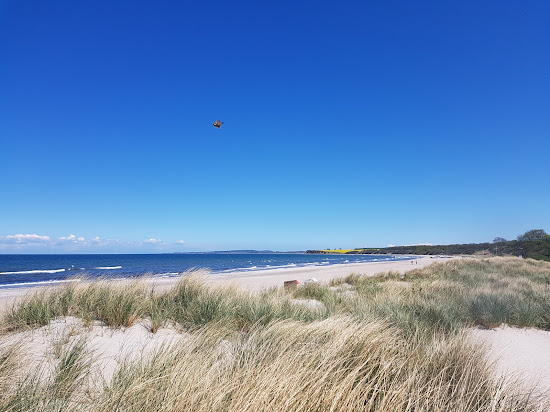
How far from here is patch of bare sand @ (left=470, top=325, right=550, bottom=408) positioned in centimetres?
363

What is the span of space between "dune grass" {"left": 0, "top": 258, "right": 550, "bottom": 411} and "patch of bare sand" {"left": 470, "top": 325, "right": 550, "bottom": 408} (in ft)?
1.68

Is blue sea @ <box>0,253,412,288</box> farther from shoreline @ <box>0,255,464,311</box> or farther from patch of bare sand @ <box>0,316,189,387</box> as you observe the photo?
patch of bare sand @ <box>0,316,189,387</box>

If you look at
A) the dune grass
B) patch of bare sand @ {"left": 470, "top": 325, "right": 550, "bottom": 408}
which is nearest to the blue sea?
the dune grass

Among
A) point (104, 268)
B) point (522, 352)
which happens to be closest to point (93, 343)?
point (522, 352)

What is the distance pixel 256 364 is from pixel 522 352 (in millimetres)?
4936

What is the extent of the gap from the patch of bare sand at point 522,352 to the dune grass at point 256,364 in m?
0.51

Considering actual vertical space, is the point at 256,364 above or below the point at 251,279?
above

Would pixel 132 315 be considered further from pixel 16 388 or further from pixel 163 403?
pixel 163 403

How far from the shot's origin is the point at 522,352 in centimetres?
495

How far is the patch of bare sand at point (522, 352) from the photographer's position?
3.63 m

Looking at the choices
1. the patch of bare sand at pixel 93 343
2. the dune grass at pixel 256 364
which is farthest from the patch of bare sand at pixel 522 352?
the patch of bare sand at pixel 93 343

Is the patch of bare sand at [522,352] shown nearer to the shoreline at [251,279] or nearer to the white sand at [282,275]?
the shoreline at [251,279]

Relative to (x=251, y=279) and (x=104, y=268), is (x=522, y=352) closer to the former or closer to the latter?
(x=251, y=279)

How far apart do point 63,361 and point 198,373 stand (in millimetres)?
1496
